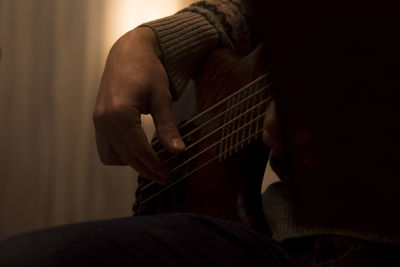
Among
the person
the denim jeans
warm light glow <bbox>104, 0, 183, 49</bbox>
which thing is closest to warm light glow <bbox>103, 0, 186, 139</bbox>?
warm light glow <bbox>104, 0, 183, 49</bbox>

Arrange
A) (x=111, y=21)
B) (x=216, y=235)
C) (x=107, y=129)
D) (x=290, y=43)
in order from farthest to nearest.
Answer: (x=111, y=21) → (x=107, y=129) → (x=216, y=235) → (x=290, y=43)

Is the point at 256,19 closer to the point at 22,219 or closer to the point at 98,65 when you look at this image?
the point at 98,65

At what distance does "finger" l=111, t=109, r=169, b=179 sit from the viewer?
62cm

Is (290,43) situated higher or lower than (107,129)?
higher

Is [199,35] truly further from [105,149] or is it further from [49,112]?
[49,112]

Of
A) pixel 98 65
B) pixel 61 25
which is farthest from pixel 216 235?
pixel 61 25

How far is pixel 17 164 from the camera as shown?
1.93m

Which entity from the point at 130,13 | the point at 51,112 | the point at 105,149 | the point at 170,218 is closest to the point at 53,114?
the point at 51,112

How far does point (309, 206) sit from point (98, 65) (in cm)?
175

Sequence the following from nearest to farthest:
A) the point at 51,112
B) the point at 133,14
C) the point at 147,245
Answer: the point at 147,245 < the point at 133,14 < the point at 51,112

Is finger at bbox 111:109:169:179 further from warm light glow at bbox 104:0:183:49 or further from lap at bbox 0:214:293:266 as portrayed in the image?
warm light glow at bbox 104:0:183:49

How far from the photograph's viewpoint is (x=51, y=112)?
1.93 metres

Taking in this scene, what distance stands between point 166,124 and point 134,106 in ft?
0.20

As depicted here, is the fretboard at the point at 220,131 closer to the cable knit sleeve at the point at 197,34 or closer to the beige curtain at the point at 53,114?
the cable knit sleeve at the point at 197,34
